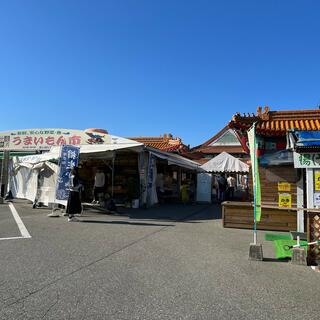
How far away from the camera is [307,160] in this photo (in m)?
8.74

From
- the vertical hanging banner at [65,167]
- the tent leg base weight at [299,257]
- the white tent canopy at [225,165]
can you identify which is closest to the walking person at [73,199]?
the vertical hanging banner at [65,167]

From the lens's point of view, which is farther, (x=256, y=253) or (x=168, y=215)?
(x=168, y=215)

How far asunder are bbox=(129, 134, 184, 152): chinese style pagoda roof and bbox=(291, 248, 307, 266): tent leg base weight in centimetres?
1798

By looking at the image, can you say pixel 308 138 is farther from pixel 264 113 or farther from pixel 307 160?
pixel 264 113

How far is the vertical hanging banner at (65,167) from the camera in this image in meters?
→ 11.9

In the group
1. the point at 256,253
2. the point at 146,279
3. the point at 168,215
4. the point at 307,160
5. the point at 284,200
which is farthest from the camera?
the point at 168,215

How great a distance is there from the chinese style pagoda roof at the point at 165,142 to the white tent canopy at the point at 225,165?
531 cm

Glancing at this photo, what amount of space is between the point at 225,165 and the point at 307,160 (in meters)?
10.2

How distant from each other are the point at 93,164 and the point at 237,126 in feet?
33.7

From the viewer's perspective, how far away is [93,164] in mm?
18859

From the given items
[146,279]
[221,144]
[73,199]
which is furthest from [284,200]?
[221,144]

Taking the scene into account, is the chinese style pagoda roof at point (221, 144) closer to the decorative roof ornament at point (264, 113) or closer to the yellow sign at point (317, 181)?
the decorative roof ornament at point (264, 113)

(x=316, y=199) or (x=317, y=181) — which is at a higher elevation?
(x=317, y=181)

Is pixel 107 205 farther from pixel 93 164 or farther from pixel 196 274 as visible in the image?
pixel 196 274
